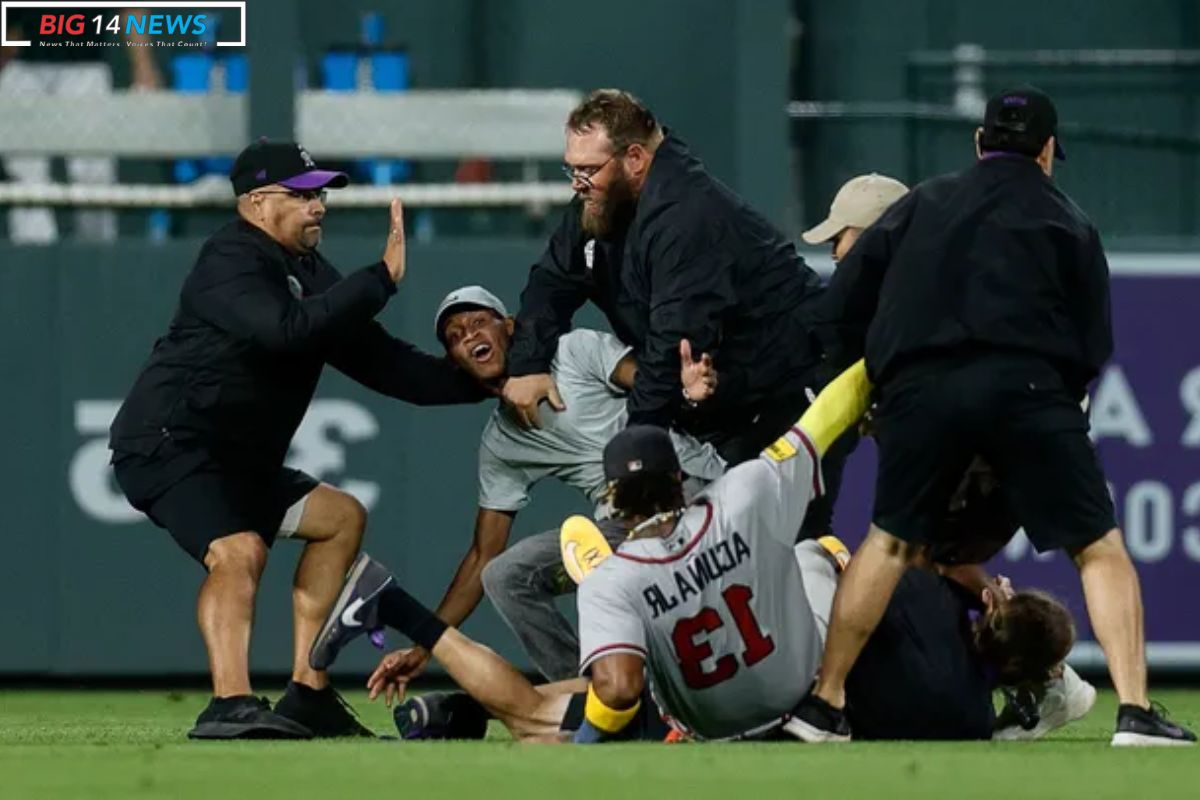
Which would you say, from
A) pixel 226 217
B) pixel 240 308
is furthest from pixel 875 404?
pixel 226 217

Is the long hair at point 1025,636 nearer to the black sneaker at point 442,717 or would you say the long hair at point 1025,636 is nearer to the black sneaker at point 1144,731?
the black sneaker at point 1144,731

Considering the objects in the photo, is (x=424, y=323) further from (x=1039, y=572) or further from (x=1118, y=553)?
(x=1118, y=553)

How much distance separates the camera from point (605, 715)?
7688 millimetres

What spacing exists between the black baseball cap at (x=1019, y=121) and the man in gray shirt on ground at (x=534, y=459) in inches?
63.7

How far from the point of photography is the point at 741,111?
1205 centimetres

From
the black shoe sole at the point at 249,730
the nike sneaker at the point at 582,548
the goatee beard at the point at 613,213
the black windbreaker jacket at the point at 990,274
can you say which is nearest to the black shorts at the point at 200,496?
the black shoe sole at the point at 249,730

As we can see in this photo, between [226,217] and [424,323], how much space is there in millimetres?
1093

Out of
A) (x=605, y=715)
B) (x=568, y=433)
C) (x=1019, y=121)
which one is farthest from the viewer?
(x=568, y=433)

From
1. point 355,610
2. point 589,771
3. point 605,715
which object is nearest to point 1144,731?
point 605,715

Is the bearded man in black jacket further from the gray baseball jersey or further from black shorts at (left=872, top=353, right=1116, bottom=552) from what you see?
black shorts at (left=872, top=353, right=1116, bottom=552)

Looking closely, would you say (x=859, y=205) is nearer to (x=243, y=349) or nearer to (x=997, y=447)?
(x=997, y=447)

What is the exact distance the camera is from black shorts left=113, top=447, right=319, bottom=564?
344 inches

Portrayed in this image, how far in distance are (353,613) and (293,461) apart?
345 cm

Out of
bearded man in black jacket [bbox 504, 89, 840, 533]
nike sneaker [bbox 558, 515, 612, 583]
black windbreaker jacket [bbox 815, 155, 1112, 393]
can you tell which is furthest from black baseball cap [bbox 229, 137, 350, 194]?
black windbreaker jacket [bbox 815, 155, 1112, 393]
